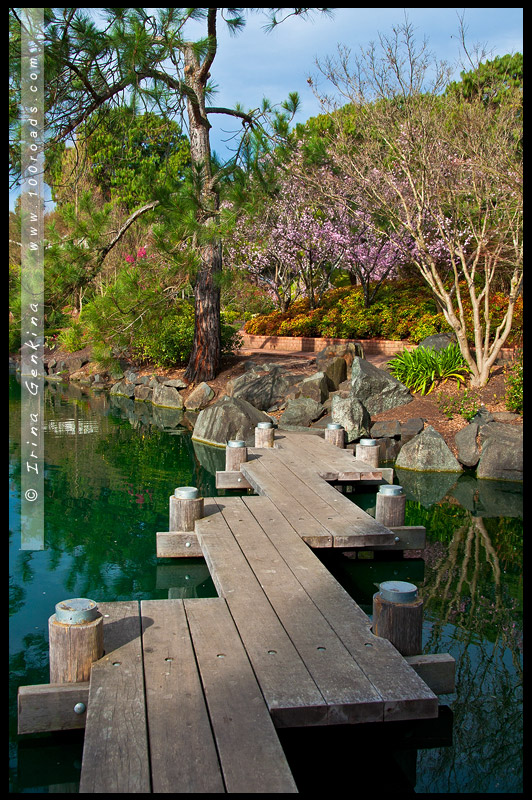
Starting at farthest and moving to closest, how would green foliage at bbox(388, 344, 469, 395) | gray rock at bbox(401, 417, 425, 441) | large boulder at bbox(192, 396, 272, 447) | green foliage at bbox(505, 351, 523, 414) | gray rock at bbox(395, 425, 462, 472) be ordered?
green foliage at bbox(388, 344, 469, 395) < large boulder at bbox(192, 396, 272, 447) < gray rock at bbox(401, 417, 425, 441) < green foliage at bbox(505, 351, 523, 414) < gray rock at bbox(395, 425, 462, 472)

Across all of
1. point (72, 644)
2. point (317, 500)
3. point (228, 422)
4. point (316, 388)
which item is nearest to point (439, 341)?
point (316, 388)

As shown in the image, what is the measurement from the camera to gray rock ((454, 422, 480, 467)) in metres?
8.91

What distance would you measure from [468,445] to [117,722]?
7.09m

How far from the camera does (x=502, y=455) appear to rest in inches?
335

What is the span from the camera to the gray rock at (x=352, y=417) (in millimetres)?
10070

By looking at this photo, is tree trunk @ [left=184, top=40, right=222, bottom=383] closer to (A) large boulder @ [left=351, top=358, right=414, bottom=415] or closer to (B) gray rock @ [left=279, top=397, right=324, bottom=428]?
(B) gray rock @ [left=279, top=397, right=324, bottom=428]

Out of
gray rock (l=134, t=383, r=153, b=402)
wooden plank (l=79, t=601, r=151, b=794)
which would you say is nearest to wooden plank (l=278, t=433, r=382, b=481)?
wooden plank (l=79, t=601, r=151, b=794)

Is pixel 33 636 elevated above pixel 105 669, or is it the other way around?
pixel 105 669

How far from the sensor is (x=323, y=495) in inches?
245

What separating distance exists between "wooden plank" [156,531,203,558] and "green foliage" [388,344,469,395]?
21.8 ft

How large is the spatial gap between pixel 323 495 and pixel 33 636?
2.83 meters
